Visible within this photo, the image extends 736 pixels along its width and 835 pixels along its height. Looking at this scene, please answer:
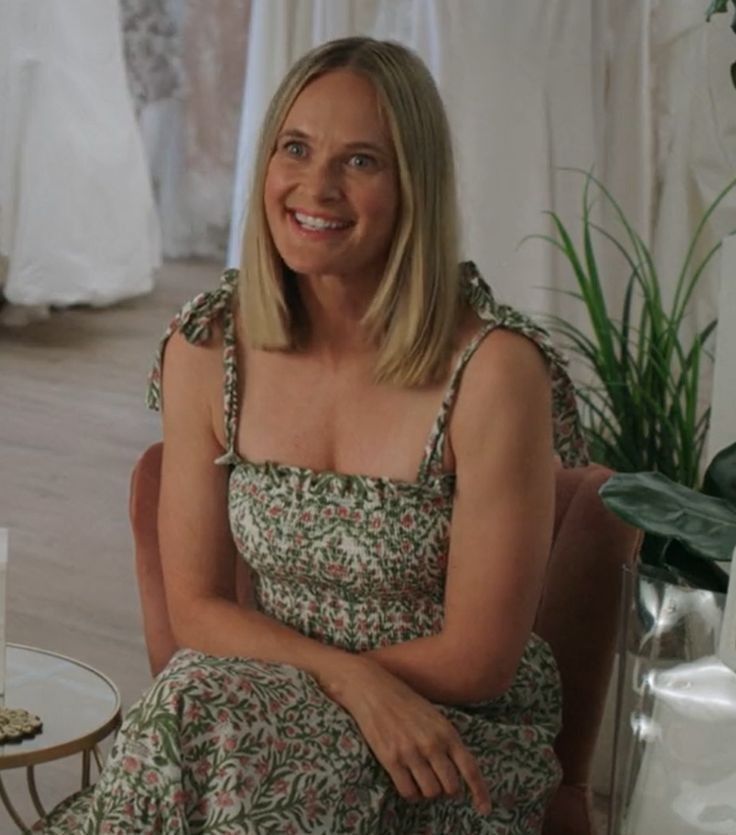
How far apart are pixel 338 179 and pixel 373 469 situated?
0.95 feet

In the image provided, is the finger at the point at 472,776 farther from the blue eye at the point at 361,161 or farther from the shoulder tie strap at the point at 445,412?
the blue eye at the point at 361,161

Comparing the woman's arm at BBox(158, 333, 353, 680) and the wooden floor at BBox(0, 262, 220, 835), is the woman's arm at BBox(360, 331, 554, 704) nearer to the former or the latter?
the woman's arm at BBox(158, 333, 353, 680)

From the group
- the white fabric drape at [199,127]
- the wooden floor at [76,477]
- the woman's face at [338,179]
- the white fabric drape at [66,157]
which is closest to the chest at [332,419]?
the woman's face at [338,179]

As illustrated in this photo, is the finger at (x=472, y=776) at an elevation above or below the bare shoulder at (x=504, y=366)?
below

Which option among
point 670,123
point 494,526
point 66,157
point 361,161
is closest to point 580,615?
point 494,526

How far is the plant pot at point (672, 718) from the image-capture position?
1.40 metres

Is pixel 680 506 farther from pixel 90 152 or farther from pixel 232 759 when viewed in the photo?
pixel 90 152

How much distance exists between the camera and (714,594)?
1445 mm

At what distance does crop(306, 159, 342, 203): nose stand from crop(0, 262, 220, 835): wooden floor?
1099 millimetres

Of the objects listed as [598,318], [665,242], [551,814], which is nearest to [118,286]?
[665,242]

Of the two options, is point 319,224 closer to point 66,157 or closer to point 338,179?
point 338,179

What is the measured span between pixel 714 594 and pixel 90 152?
408 cm

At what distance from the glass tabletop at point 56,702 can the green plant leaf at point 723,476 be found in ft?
2.15

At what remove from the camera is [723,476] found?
62.9 inches
